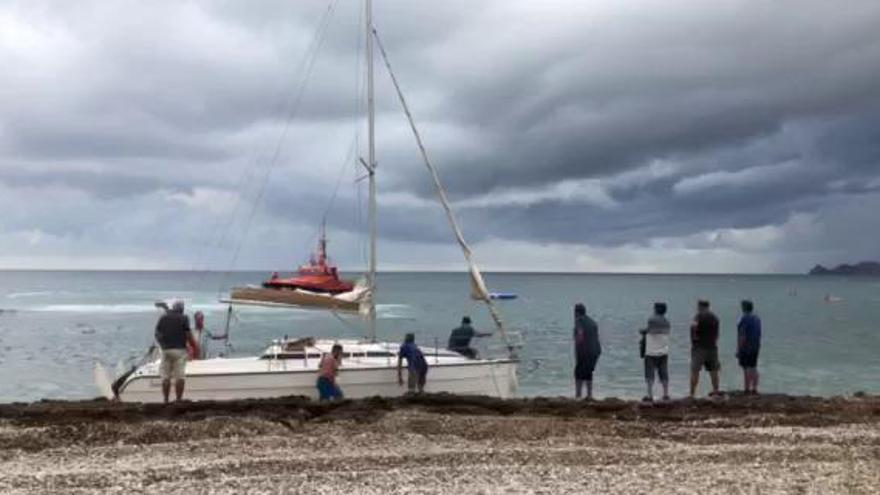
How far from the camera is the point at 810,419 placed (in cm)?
1623

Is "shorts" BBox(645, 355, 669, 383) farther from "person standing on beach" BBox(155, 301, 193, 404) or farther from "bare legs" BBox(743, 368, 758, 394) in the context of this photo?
"person standing on beach" BBox(155, 301, 193, 404)

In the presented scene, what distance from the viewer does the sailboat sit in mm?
19812

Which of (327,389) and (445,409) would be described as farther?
(327,389)

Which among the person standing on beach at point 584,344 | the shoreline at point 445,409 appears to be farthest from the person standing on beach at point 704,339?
the person standing on beach at point 584,344

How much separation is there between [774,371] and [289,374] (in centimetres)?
2949

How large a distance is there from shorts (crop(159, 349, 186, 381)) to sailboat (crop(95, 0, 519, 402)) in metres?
1.16

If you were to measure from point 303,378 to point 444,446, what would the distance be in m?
7.05

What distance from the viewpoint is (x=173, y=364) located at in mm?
18453

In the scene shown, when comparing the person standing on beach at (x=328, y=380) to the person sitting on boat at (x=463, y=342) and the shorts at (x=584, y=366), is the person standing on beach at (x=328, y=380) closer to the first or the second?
the person sitting on boat at (x=463, y=342)

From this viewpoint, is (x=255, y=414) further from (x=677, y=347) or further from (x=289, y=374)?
(x=677, y=347)

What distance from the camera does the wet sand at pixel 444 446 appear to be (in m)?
11.4

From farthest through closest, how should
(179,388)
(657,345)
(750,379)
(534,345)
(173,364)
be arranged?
(534,345) → (750,379) → (657,345) → (179,388) → (173,364)

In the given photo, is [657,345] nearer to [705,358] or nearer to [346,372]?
[705,358]

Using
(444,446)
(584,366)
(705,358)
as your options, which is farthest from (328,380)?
(705,358)
